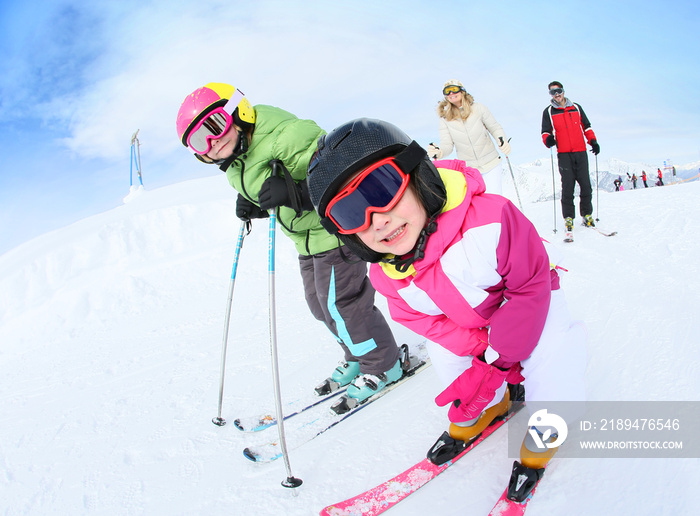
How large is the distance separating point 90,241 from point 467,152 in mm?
6435

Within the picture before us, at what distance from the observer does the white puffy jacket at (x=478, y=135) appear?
17.3 ft

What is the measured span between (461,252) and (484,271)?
4.8 inches

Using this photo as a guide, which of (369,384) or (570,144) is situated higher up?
(570,144)

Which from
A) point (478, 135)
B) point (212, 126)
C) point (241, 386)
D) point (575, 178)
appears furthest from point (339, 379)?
point (575, 178)

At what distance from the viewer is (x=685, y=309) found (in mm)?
3039

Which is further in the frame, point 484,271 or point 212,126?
point 212,126

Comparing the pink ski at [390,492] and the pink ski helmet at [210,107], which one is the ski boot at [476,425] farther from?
the pink ski helmet at [210,107]

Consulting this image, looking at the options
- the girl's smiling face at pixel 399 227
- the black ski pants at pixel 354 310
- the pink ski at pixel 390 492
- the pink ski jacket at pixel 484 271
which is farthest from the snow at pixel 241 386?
the girl's smiling face at pixel 399 227

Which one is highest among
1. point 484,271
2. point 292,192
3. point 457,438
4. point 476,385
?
point 292,192

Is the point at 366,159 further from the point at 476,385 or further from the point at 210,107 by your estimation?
the point at 210,107

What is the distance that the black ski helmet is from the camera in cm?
164

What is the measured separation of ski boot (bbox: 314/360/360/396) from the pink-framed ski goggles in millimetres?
1856

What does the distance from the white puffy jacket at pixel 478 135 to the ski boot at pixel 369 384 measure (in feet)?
10.9

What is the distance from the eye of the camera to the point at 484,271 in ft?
5.59
